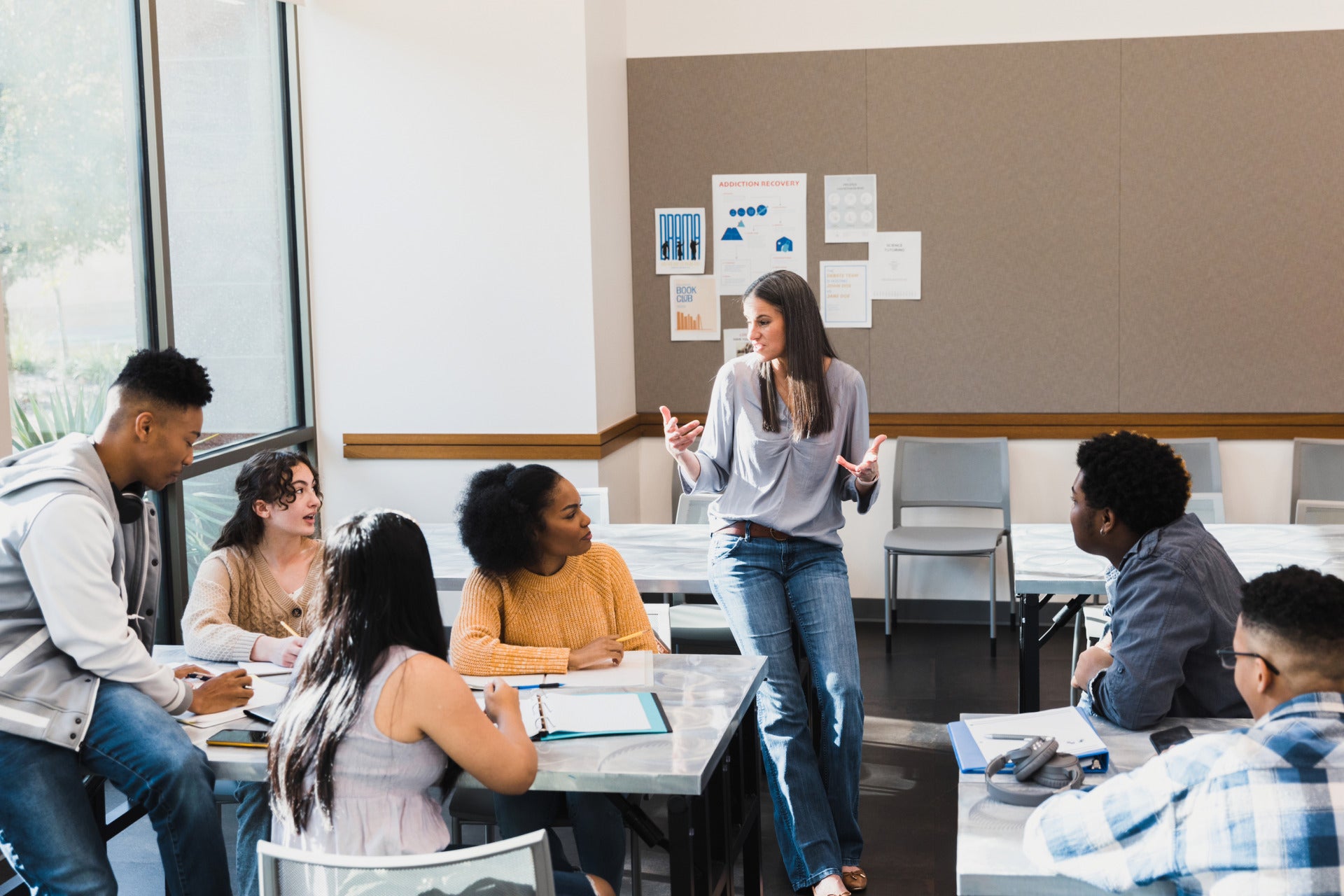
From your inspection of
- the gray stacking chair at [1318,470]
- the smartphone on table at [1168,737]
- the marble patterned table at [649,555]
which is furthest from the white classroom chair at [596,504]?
the gray stacking chair at [1318,470]

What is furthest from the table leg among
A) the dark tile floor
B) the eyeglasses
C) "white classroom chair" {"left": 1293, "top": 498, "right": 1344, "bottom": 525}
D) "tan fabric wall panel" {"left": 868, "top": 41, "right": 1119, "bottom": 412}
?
"tan fabric wall panel" {"left": 868, "top": 41, "right": 1119, "bottom": 412}

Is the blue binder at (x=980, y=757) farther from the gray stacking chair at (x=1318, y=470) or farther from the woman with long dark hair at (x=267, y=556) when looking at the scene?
the gray stacking chair at (x=1318, y=470)

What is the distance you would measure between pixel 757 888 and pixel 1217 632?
4.01 ft

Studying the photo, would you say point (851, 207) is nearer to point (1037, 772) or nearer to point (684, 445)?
point (684, 445)

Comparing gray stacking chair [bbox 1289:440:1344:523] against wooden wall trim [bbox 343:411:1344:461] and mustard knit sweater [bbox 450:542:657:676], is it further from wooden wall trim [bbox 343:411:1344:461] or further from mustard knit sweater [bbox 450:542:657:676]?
mustard knit sweater [bbox 450:542:657:676]

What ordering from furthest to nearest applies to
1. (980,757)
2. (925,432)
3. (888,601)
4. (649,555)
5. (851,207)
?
1. (925,432)
2. (851,207)
3. (888,601)
4. (649,555)
5. (980,757)

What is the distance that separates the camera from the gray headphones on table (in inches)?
74.4

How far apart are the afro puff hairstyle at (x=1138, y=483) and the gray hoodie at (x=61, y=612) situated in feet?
5.87

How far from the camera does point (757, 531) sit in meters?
3.08

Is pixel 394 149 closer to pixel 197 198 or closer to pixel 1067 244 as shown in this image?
pixel 197 198

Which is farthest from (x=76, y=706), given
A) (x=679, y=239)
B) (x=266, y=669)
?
(x=679, y=239)

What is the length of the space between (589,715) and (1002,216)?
13.1ft

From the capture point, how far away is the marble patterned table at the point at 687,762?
6.75ft

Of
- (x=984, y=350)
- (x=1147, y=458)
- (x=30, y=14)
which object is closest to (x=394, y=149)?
(x=30, y=14)
